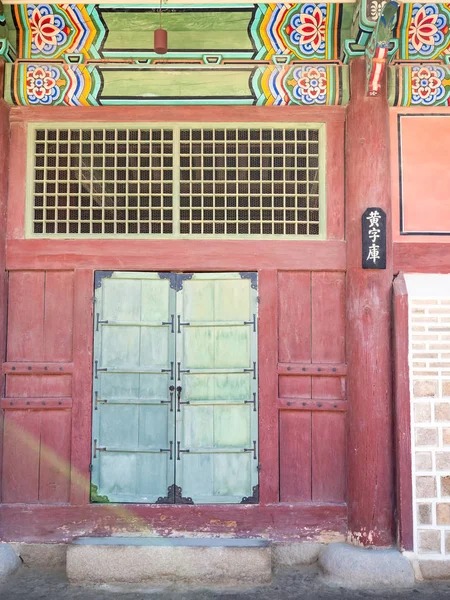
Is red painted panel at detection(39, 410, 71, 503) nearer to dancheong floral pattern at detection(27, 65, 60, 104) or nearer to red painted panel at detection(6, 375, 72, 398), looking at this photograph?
red painted panel at detection(6, 375, 72, 398)

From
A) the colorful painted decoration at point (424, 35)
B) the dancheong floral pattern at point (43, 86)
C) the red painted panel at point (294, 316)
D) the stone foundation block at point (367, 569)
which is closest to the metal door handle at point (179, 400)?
the red painted panel at point (294, 316)

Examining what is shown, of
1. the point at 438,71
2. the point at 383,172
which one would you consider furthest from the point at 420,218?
the point at 438,71

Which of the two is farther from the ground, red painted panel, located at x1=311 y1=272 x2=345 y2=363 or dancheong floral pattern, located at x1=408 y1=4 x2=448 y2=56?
dancheong floral pattern, located at x1=408 y1=4 x2=448 y2=56

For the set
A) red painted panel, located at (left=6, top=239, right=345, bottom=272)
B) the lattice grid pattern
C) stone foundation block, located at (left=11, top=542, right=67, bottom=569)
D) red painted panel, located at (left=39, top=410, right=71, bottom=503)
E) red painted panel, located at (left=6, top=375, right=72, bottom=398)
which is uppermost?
the lattice grid pattern

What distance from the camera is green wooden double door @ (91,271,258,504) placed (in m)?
5.17

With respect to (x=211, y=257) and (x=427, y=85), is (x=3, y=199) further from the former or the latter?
(x=427, y=85)

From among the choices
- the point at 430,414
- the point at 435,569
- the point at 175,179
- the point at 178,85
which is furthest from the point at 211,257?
the point at 435,569

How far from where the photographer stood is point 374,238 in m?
5.07

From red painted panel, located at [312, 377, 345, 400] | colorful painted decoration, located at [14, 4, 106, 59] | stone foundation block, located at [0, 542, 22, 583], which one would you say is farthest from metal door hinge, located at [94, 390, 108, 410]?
colorful painted decoration, located at [14, 4, 106, 59]

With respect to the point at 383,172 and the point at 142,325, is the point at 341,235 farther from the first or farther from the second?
the point at 142,325

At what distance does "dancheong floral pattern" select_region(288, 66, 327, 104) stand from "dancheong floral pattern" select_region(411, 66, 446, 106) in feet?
2.47

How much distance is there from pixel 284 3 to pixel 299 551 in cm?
448

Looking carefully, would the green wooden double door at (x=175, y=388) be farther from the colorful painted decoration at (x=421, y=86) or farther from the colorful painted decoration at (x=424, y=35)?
the colorful painted decoration at (x=424, y=35)

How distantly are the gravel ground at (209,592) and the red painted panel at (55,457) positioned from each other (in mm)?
676
